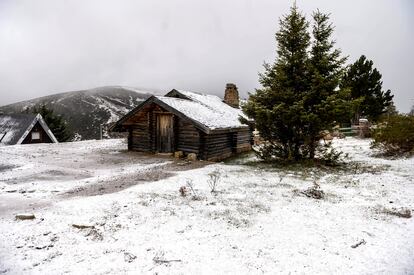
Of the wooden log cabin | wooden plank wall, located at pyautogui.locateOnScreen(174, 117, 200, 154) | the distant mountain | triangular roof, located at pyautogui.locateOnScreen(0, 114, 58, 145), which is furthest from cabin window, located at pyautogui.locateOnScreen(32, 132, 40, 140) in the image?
the distant mountain

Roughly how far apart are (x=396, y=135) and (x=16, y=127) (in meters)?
34.5

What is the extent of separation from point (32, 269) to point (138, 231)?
6.83ft

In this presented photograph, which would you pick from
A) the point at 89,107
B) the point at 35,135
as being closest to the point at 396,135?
the point at 35,135

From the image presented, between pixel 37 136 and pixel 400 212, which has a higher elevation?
pixel 37 136

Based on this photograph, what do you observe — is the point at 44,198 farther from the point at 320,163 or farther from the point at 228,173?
the point at 320,163

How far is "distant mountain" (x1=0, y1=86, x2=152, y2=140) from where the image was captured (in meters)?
108

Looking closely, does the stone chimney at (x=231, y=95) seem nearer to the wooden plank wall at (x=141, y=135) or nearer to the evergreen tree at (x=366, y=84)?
the wooden plank wall at (x=141, y=135)

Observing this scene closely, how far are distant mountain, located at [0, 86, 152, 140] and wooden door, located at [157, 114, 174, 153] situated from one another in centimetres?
8152

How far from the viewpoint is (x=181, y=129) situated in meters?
18.3

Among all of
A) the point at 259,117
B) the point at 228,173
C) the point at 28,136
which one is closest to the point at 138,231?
the point at 228,173

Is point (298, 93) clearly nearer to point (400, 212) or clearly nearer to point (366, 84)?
point (400, 212)

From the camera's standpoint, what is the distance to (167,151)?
19.2m

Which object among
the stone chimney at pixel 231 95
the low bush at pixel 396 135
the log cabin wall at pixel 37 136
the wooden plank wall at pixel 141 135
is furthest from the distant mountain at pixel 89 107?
the low bush at pixel 396 135

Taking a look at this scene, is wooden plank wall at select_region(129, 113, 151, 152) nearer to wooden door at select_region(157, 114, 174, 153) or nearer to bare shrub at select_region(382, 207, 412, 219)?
wooden door at select_region(157, 114, 174, 153)
